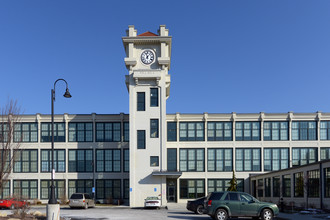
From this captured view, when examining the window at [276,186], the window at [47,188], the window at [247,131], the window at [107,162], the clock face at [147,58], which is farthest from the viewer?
the window at [247,131]

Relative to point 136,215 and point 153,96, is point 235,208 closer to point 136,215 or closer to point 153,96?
point 136,215

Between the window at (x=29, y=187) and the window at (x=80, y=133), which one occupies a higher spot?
the window at (x=80, y=133)

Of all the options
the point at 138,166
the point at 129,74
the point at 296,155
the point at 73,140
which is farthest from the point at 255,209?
the point at 73,140

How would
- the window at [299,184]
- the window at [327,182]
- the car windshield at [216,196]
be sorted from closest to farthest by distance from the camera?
the car windshield at [216,196]
the window at [327,182]
the window at [299,184]

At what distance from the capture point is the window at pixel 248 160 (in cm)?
5341

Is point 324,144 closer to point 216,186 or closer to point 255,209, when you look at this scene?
Result: point 216,186

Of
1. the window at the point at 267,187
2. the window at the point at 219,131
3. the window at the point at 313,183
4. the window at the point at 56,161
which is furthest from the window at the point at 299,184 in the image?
the window at the point at 56,161

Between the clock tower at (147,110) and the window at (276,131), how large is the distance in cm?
1499

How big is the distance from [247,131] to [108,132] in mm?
18593

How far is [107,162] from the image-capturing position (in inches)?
2114

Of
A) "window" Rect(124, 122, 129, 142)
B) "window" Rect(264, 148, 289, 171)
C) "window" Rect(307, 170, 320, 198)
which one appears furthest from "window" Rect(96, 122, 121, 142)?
"window" Rect(307, 170, 320, 198)

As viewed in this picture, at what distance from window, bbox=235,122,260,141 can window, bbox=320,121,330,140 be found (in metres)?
8.15

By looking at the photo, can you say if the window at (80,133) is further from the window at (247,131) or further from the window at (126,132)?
the window at (247,131)

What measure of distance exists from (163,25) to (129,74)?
722 cm
